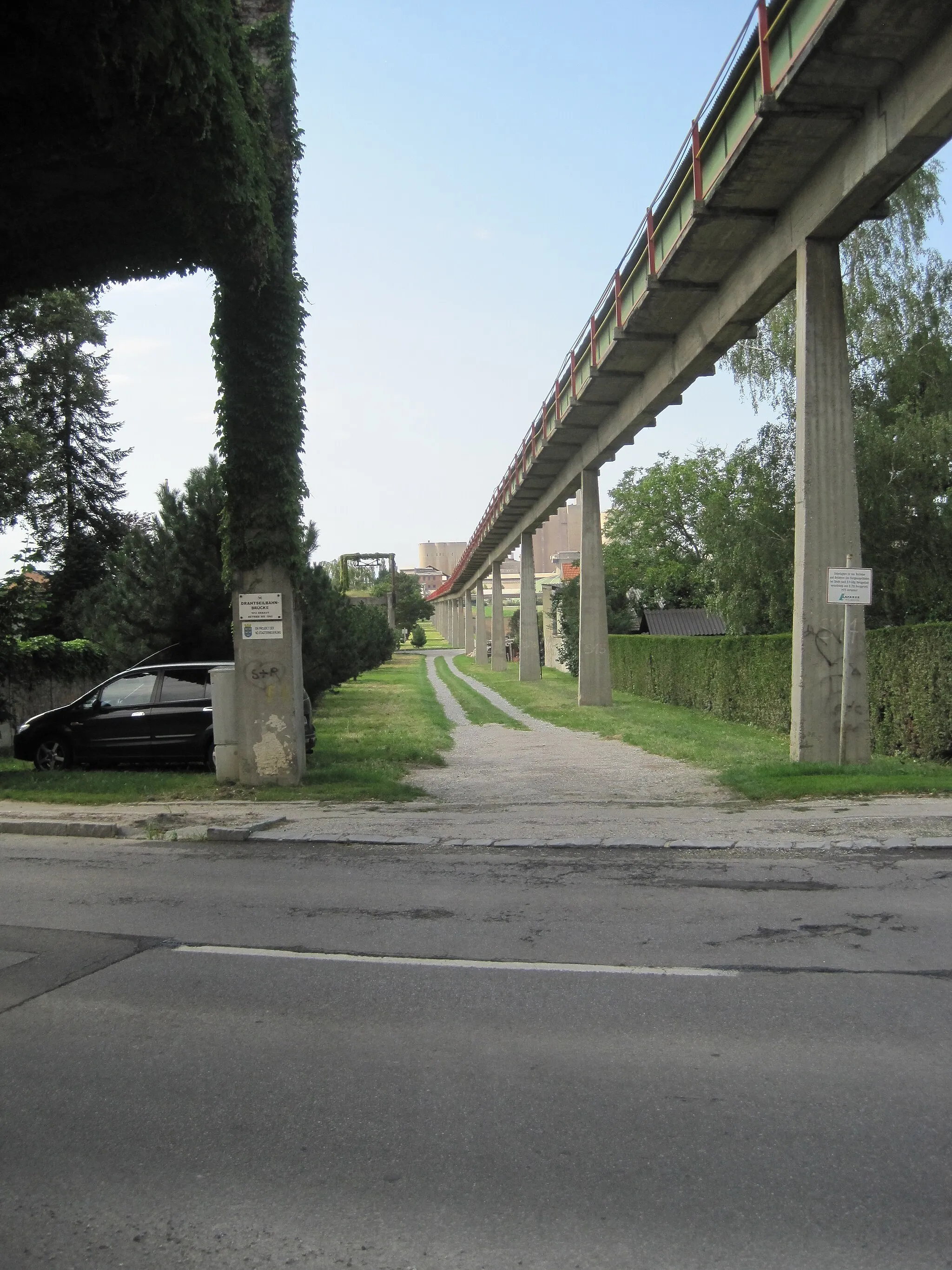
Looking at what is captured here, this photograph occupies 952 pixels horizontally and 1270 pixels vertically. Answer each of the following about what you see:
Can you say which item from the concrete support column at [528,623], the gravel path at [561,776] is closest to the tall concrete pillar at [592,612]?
the gravel path at [561,776]

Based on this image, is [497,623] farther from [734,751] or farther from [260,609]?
[260,609]

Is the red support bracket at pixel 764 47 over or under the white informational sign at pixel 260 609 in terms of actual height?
over

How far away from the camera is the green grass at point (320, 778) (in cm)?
1358

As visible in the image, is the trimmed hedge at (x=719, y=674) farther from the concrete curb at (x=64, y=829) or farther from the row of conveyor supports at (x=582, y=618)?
the concrete curb at (x=64, y=829)

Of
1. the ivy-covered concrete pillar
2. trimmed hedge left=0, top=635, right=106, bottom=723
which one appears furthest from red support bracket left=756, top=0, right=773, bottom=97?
trimmed hedge left=0, top=635, right=106, bottom=723

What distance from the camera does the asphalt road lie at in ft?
10.6

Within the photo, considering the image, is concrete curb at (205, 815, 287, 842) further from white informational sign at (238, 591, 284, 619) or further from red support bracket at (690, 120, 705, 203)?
red support bracket at (690, 120, 705, 203)

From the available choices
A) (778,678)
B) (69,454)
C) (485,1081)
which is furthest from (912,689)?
(69,454)

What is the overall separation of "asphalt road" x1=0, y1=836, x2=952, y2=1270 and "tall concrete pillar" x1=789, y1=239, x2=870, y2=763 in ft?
22.1

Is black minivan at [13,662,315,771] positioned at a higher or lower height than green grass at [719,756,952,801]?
higher

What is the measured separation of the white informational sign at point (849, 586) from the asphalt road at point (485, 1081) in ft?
18.7

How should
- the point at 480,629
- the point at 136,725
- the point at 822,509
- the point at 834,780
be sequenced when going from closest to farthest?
1. the point at 834,780
2. the point at 822,509
3. the point at 136,725
4. the point at 480,629

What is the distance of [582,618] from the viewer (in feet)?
110

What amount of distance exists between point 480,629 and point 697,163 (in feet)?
211
